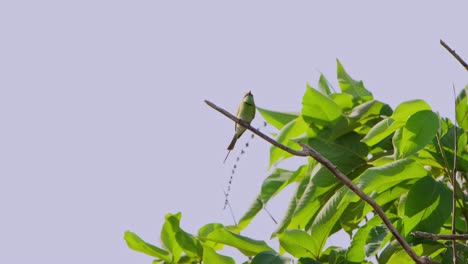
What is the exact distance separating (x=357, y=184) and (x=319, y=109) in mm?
586

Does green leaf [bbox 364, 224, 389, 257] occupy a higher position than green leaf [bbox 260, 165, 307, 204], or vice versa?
green leaf [bbox 260, 165, 307, 204]

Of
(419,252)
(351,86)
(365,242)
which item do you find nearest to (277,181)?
(351,86)

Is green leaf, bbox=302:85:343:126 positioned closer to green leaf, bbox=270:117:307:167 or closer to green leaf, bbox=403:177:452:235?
green leaf, bbox=270:117:307:167

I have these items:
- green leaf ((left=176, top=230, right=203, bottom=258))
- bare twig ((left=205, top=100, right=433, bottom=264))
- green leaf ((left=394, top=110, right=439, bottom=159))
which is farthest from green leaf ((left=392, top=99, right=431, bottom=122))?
bare twig ((left=205, top=100, right=433, bottom=264))

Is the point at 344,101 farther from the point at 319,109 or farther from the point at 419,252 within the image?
the point at 419,252

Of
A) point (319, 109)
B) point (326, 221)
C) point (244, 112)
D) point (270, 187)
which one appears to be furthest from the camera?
point (244, 112)

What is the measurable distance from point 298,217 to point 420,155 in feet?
1.73

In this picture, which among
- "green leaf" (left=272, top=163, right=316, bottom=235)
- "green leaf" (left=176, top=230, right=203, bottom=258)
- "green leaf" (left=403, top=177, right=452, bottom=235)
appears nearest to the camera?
"green leaf" (left=403, top=177, right=452, bottom=235)

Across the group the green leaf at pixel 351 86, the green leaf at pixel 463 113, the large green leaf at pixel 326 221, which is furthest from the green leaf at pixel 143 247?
the green leaf at pixel 463 113

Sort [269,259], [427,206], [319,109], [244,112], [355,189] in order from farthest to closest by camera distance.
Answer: [244,112], [319,109], [269,259], [427,206], [355,189]

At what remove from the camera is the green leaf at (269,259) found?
3.14 meters

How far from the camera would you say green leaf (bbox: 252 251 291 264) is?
10.3 feet

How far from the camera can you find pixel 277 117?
385cm

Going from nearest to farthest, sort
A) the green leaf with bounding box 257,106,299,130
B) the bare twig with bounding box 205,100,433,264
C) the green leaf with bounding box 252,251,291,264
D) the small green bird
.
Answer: the bare twig with bounding box 205,100,433,264, the green leaf with bounding box 252,251,291,264, the green leaf with bounding box 257,106,299,130, the small green bird
